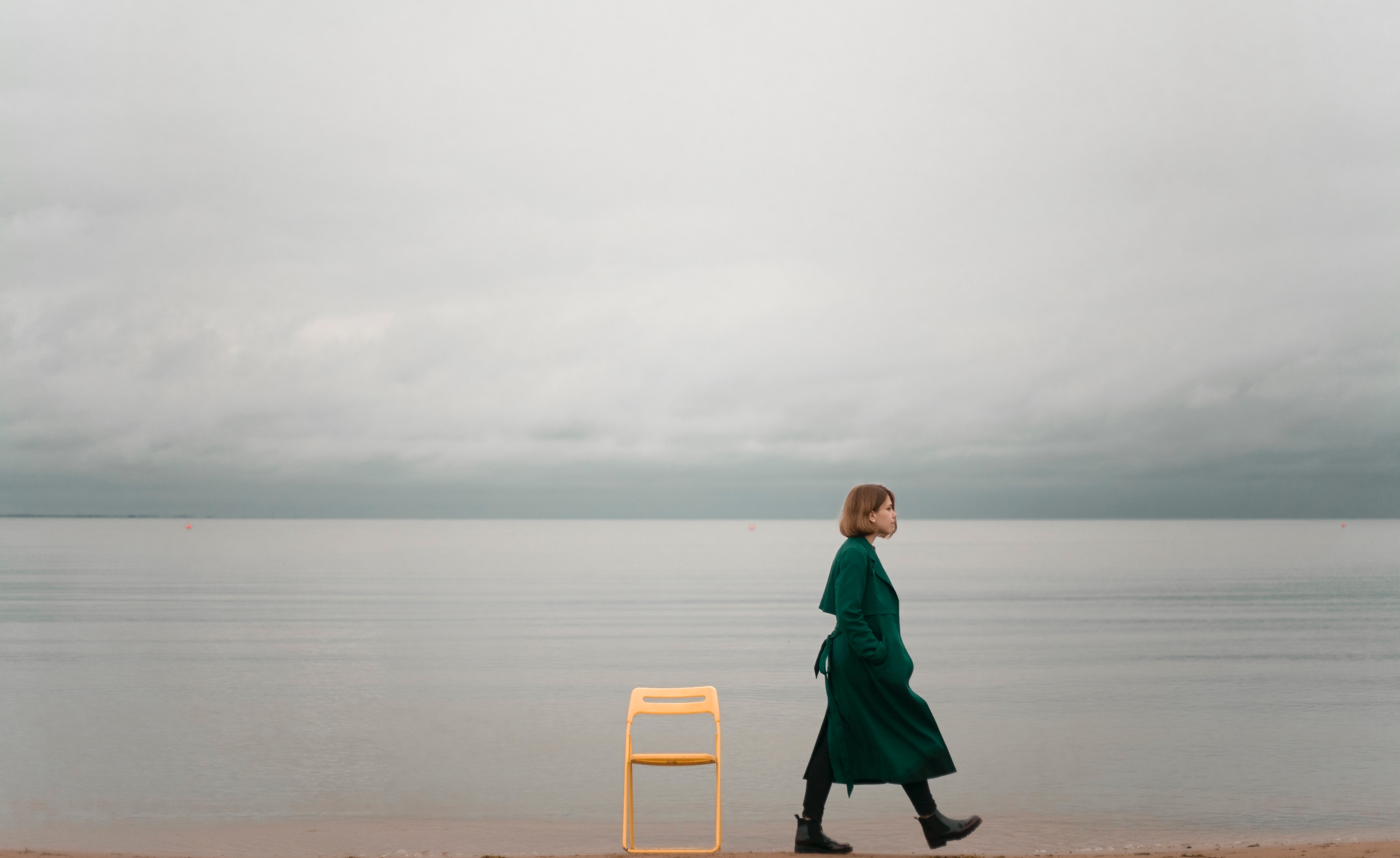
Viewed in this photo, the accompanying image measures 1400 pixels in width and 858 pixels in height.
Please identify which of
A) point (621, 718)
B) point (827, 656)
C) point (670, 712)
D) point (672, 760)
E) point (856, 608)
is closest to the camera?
point (856, 608)

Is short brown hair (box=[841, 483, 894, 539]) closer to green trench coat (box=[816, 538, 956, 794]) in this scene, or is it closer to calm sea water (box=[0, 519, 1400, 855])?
green trench coat (box=[816, 538, 956, 794])

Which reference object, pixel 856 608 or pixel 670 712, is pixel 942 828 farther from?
pixel 670 712

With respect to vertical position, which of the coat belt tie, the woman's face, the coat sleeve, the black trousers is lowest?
the black trousers

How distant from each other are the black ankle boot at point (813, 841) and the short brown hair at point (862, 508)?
5.49 feet

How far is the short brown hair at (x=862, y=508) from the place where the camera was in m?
5.42

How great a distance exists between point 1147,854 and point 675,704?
3.20m

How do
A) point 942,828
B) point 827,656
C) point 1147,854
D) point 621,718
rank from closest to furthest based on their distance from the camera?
point 942,828, point 827,656, point 1147,854, point 621,718

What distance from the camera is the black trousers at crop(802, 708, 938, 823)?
5598 millimetres

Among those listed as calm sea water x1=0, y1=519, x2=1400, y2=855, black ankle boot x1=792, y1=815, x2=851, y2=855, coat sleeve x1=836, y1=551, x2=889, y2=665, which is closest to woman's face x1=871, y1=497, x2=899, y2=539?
coat sleeve x1=836, y1=551, x2=889, y2=665

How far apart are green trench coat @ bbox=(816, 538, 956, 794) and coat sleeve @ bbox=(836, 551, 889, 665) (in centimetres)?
2

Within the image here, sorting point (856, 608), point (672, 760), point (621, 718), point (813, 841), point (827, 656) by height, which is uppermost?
point (856, 608)

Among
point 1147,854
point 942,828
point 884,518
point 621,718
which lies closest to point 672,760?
point 942,828

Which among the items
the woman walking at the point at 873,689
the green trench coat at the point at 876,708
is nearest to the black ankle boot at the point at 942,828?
the woman walking at the point at 873,689

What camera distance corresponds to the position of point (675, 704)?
5.67 metres
